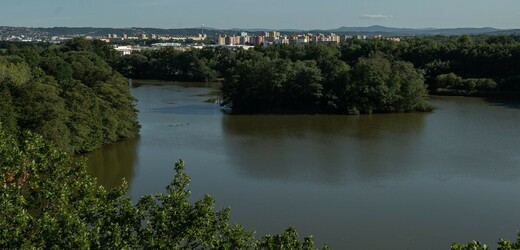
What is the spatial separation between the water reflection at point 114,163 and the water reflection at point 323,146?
7.67ft

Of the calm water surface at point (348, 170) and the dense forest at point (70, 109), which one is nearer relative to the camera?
the calm water surface at point (348, 170)

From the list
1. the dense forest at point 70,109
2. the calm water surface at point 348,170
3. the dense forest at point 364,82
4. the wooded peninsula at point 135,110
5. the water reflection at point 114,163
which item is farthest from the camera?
the dense forest at point 364,82

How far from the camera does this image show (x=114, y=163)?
45.1ft

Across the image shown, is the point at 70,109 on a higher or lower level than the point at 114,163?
higher

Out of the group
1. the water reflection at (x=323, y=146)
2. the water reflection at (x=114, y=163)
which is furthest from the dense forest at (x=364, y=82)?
the water reflection at (x=114, y=163)

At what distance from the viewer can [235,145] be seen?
1560 centimetres

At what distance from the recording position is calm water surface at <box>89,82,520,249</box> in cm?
923

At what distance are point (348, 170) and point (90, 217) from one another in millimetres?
8524

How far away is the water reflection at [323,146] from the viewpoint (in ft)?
41.4

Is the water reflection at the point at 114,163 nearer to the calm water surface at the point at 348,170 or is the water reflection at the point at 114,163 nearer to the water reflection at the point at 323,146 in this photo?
the calm water surface at the point at 348,170

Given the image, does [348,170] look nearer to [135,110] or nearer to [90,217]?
[135,110]

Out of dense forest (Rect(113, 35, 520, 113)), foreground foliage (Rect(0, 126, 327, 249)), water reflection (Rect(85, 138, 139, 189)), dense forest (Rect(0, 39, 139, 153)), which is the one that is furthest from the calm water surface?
foreground foliage (Rect(0, 126, 327, 249))

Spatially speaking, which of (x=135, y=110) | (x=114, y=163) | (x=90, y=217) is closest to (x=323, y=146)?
(x=114, y=163)

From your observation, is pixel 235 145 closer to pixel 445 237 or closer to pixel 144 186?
pixel 144 186
